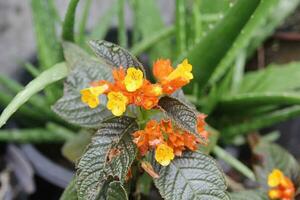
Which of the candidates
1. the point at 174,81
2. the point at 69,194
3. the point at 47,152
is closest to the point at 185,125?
the point at 174,81

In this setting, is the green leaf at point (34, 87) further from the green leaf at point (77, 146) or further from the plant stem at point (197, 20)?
the plant stem at point (197, 20)

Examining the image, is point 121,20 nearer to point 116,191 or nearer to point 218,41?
point 218,41

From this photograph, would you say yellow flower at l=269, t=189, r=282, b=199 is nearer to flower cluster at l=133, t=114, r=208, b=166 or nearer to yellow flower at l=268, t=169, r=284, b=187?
yellow flower at l=268, t=169, r=284, b=187

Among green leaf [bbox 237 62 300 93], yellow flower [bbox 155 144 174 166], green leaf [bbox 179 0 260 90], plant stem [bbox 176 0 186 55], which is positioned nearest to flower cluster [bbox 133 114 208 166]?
yellow flower [bbox 155 144 174 166]

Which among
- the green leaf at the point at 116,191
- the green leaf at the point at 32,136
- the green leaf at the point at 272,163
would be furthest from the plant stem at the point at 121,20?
the green leaf at the point at 116,191

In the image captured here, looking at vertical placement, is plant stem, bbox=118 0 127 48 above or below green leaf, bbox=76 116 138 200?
above

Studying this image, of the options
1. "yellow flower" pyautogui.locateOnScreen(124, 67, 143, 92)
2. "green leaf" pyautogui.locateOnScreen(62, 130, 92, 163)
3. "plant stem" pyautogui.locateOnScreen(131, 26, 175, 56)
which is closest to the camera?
"yellow flower" pyautogui.locateOnScreen(124, 67, 143, 92)
